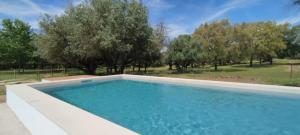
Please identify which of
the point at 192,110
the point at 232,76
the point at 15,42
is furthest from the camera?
the point at 15,42

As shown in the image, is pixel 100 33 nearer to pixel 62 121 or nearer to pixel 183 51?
pixel 183 51

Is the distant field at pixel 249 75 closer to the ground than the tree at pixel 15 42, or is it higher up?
closer to the ground

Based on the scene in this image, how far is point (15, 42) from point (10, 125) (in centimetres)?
3077

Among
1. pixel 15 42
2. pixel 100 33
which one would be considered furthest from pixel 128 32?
pixel 15 42

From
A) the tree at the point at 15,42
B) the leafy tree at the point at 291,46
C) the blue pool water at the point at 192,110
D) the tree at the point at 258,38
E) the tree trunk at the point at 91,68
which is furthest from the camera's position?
the leafy tree at the point at 291,46

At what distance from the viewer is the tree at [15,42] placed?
28.8m

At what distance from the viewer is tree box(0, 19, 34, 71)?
28.8 metres

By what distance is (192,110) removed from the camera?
6.59 metres

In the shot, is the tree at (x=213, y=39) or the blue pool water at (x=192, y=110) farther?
the tree at (x=213, y=39)

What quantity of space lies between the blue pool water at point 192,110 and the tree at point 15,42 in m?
23.7

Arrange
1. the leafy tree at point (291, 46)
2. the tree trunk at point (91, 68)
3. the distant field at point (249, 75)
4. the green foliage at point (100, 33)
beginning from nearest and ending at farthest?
the distant field at point (249, 75) < the green foliage at point (100, 33) < the tree trunk at point (91, 68) < the leafy tree at point (291, 46)

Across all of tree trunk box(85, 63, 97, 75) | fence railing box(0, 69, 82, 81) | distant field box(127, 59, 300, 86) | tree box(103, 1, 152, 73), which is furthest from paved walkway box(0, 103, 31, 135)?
tree trunk box(85, 63, 97, 75)

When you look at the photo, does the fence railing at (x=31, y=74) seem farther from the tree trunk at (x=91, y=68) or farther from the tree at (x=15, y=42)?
the tree at (x=15, y=42)

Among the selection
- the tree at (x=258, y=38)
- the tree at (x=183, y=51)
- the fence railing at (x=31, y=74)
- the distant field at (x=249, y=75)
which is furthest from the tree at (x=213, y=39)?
the fence railing at (x=31, y=74)
